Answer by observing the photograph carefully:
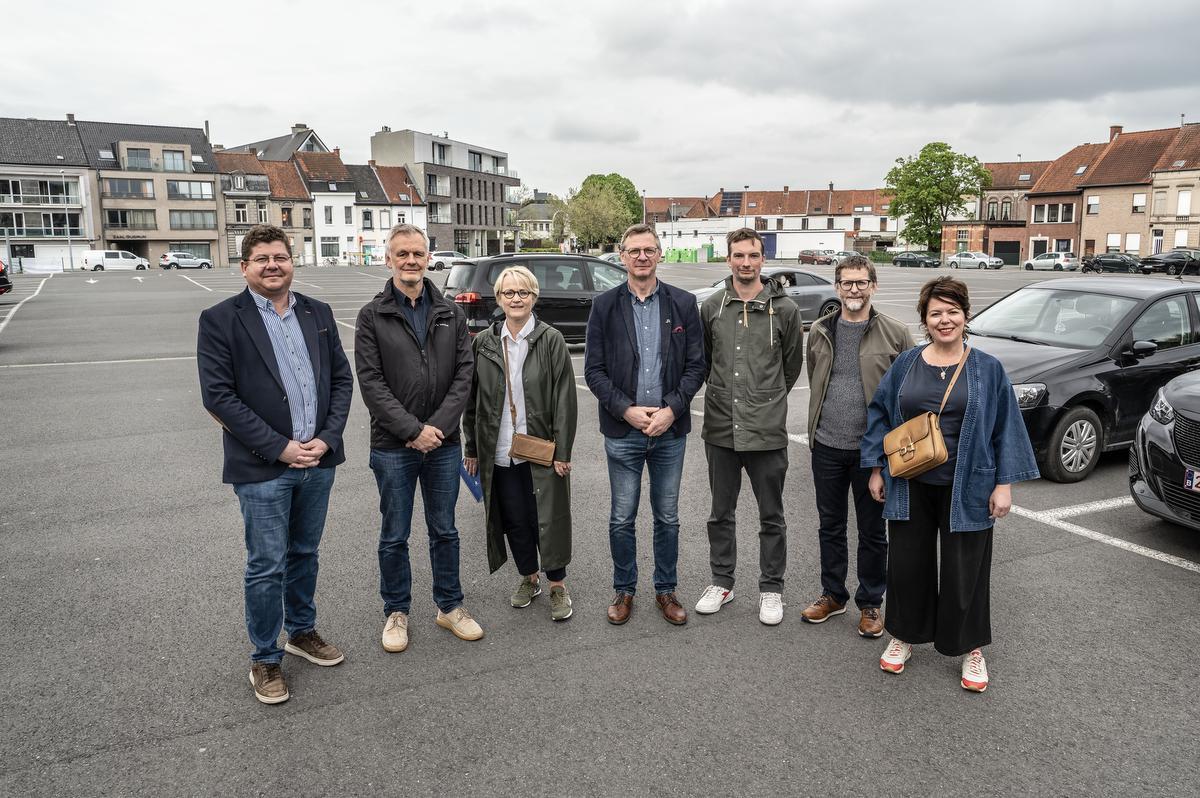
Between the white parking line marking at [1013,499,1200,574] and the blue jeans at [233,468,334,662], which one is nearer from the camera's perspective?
the blue jeans at [233,468,334,662]

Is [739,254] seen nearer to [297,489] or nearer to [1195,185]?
[297,489]

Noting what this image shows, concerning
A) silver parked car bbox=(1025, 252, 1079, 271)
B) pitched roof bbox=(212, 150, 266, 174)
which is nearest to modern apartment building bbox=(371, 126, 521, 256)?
pitched roof bbox=(212, 150, 266, 174)

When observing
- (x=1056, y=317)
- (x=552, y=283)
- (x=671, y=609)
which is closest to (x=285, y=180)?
(x=552, y=283)

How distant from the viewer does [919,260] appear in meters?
72.7

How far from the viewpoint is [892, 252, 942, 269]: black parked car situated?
72000 millimetres

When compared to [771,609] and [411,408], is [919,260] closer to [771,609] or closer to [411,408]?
[771,609]

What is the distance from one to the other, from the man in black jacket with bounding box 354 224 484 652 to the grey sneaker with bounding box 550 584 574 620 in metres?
0.43

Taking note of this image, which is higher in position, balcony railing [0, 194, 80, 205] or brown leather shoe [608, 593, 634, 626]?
balcony railing [0, 194, 80, 205]

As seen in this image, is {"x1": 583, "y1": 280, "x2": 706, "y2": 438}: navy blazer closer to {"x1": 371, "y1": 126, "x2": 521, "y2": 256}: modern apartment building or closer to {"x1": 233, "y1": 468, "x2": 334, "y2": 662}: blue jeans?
{"x1": 233, "y1": 468, "x2": 334, "y2": 662}: blue jeans

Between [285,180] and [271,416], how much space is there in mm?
87210

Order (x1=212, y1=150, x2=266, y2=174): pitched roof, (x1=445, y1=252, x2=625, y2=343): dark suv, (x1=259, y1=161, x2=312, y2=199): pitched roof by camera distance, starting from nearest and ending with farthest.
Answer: (x1=445, y1=252, x2=625, y2=343): dark suv, (x1=212, y1=150, x2=266, y2=174): pitched roof, (x1=259, y1=161, x2=312, y2=199): pitched roof

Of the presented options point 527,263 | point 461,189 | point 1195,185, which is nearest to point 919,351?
point 527,263

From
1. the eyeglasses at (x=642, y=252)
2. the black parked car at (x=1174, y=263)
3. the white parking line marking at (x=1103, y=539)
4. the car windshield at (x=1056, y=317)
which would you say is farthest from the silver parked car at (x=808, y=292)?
the black parked car at (x=1174, y=263)

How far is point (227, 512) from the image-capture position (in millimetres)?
6215
